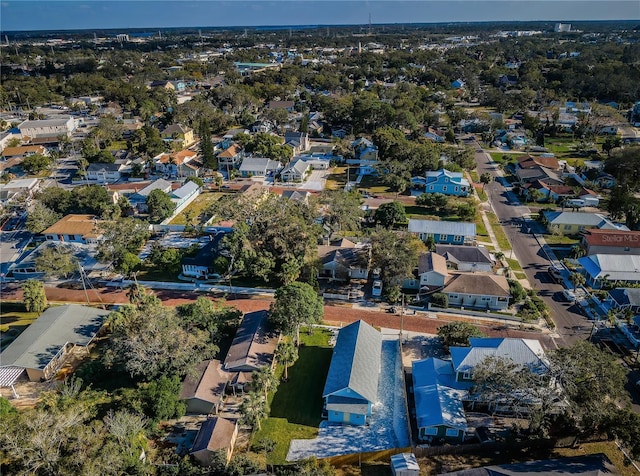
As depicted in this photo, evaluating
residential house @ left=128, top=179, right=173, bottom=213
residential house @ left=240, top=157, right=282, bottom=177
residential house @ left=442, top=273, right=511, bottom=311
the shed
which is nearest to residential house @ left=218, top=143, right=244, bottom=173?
residential house @ left=240, top=157, right=282, bottom=177

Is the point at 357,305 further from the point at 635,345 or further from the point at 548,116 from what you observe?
the point at 548,116

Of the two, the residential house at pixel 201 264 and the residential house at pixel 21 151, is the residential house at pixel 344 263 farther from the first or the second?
the residential house at pixel 21 151

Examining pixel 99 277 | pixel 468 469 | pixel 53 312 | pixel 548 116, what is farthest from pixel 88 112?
pixel 468 469

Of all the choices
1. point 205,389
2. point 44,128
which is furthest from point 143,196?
point 44,128

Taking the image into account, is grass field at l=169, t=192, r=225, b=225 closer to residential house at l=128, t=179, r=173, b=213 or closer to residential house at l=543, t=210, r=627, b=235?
residential house at l=128, t=179, r=173, b=213

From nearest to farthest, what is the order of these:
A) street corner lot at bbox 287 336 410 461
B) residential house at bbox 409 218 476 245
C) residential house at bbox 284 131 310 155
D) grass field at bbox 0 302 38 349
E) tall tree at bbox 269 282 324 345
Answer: street corner lot at bbox 287 336 410 461 < tall tree at bbox 269 282 324 345 < grass field at bbox 0 302 38 349 < residential house at bbox 409 218 476 245 < residential house at bbox 284 131 310 155

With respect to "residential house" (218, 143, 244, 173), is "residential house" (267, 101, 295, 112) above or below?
above
